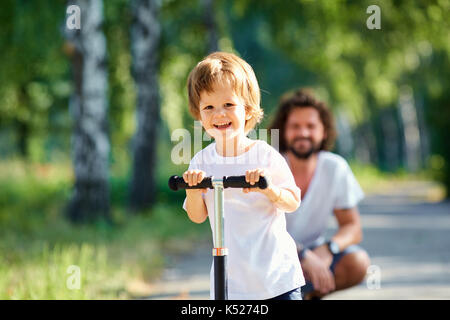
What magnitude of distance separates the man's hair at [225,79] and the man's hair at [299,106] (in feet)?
6.23

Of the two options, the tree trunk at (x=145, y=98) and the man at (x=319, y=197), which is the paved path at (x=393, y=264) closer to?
the man at (x=319, y=197)

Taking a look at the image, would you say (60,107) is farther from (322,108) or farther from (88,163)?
(322,108)

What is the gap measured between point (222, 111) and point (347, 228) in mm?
2081

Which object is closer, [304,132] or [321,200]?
[321,200]

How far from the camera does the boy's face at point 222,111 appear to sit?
2.83 meters

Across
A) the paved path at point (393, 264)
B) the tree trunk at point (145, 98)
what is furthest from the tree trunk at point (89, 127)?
the tree trunk at point (145, 98)

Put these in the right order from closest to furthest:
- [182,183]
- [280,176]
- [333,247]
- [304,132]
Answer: [182,183]
[280,176]
[333,247]
[304,132]

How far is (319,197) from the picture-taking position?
4.61 meters

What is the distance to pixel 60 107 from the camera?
2428cm

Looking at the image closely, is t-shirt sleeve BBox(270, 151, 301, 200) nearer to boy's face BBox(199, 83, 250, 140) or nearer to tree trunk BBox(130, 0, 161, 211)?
boy's face BBox(199, 83, 250, 140)

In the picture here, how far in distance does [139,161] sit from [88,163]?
8.09ft

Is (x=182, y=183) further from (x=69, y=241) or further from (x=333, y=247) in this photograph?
(x=69, y=241)

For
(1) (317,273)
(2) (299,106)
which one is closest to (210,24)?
(2) (299,106)

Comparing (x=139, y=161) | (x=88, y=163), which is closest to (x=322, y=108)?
(x=88, y=163)
